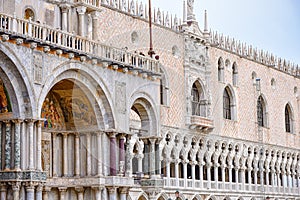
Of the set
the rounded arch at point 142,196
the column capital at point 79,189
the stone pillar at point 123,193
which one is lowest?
the rounded arch at point 142,196

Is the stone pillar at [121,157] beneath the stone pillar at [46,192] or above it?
above

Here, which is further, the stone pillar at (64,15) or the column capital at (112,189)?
the stone pillar at (64,15)

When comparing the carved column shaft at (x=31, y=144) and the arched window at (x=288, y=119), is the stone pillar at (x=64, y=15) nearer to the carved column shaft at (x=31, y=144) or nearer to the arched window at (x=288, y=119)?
the carved column shaft at (x=31, y=144)

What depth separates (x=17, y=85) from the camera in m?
17.5

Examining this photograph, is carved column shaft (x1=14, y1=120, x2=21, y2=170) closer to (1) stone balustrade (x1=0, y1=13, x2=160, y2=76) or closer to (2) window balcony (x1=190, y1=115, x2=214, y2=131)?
(1) stone balustrade (x1=0, y1=13, x2=160, y2=76)

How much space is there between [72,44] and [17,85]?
2686mm

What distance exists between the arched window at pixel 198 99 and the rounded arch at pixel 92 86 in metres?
13.7

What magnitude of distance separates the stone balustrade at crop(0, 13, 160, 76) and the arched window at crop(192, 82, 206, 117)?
10914mm

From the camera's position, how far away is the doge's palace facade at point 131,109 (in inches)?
696

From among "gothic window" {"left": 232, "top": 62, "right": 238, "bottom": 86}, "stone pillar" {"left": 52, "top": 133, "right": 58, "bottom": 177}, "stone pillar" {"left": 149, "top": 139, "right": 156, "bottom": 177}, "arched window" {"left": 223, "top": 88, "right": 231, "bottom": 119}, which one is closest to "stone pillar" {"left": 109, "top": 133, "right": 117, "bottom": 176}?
"stone pillar" {"left": 52, "top": 133, "right": 58, "bottom": 177}

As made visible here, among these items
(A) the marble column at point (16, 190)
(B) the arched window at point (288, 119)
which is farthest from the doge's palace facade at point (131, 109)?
(B) the arched window at point (288, 119)

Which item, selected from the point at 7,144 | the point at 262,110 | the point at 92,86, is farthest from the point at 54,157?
the point at 262,110

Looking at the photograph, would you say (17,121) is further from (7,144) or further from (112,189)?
(112,189)

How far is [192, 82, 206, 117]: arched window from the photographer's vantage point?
34.1m
